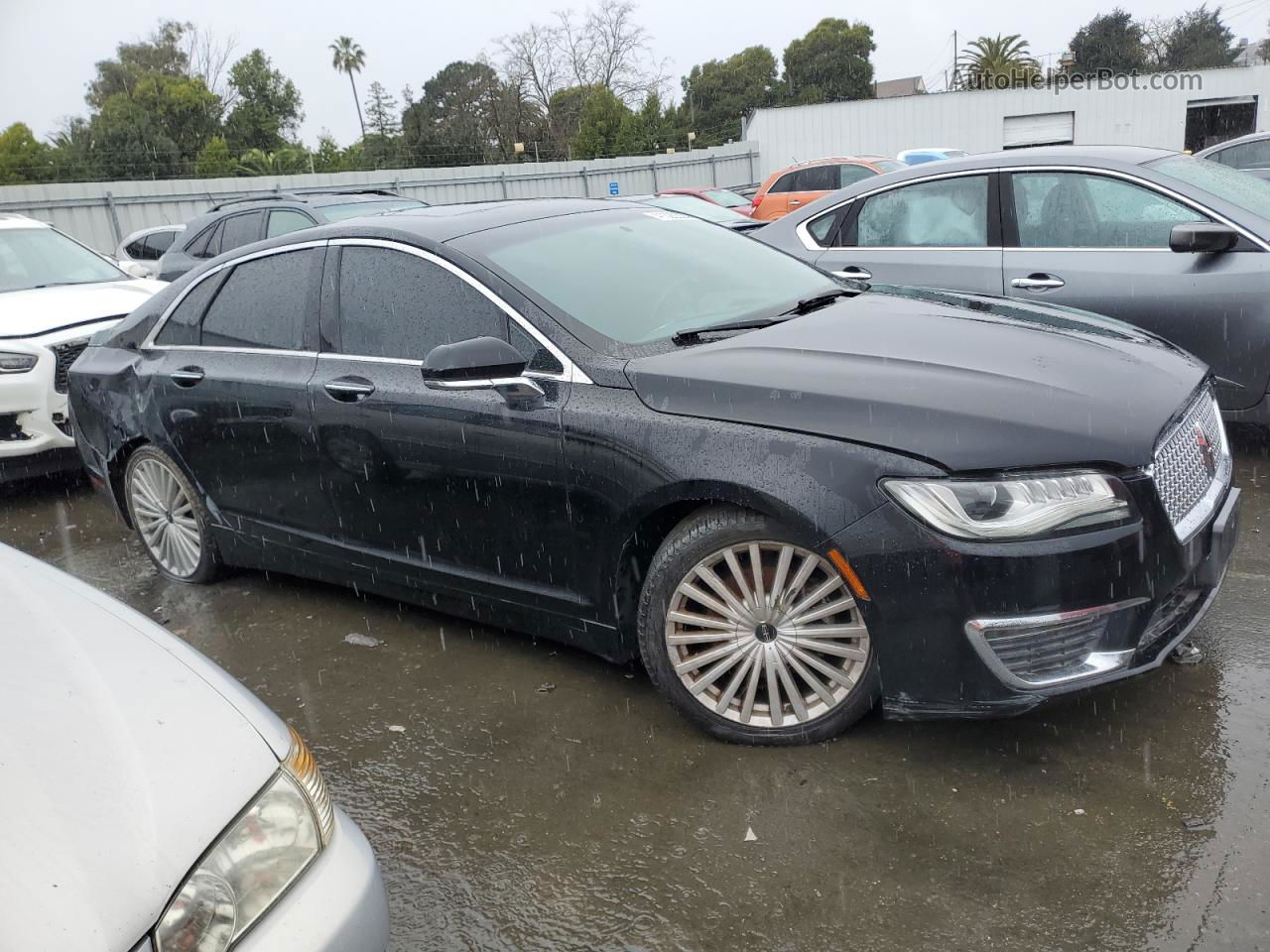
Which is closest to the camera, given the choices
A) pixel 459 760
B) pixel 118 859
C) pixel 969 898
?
pixel 118 859

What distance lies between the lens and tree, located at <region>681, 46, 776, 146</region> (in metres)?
71.1

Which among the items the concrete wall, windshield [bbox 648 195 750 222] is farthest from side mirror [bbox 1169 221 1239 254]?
the concrete wall

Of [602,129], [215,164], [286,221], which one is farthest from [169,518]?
[602,129]

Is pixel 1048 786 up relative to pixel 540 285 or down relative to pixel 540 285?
down

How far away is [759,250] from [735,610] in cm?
180

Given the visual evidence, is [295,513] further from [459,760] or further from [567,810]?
[567,810]

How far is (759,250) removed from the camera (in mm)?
4293

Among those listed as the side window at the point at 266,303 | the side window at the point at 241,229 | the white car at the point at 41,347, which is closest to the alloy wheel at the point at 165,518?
the side window at the point at 266,303

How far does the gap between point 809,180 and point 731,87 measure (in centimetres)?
5744

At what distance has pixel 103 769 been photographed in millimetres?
1687

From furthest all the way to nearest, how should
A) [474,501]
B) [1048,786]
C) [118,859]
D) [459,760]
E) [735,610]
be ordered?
1. [474,501]
2. [459,760]
3. [735,610]
4. [1048,786]
5. [118,859]

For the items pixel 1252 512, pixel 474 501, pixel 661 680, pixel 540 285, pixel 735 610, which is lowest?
pixel 1252 512

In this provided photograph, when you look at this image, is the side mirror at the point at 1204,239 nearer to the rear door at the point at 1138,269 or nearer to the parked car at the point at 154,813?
the rear door at the point at 1138,269

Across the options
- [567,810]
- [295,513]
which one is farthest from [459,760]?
[295,513]
